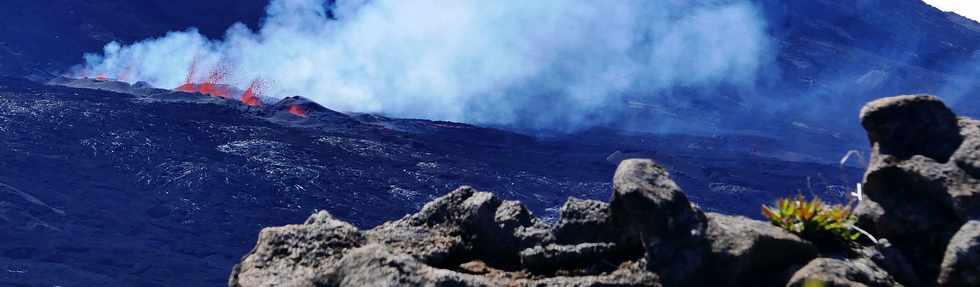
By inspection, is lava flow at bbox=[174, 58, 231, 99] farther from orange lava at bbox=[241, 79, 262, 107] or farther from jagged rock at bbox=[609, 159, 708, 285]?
jagged rock at bbox=[609, 159, 708, 285]

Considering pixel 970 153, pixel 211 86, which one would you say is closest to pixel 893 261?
pixel 970 153

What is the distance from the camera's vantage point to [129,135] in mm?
42500

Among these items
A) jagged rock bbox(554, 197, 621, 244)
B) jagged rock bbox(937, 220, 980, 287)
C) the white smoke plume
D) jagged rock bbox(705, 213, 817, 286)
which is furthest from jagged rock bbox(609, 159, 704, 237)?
the white smoke plume

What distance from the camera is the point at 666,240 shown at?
4.96 m

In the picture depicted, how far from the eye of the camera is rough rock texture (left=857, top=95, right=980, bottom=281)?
5324 mm

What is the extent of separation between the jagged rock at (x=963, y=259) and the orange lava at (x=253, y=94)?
48.6 meters

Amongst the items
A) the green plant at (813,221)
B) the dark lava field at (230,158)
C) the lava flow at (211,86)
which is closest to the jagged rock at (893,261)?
the green plant at (813,221)

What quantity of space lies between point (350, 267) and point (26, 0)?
2714 inches

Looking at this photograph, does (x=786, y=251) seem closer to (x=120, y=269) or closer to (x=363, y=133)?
(x=120, y=269)

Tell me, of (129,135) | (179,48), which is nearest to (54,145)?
(129,135)

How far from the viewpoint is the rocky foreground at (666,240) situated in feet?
16.2

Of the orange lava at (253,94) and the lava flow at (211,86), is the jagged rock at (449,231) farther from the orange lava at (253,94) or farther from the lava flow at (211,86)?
the lava flow at (211,86)

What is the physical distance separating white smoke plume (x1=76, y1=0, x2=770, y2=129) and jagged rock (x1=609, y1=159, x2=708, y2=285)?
57632 millimetres

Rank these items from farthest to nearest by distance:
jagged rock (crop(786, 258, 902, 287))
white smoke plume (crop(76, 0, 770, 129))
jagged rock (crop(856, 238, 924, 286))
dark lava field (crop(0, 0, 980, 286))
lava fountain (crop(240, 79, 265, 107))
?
1. white smoke plume (crop(76, 0, 770, 129))
2. lava fountain (crop(240, 79, 265, 107))
3. dark lava field (crop(0, 0, 980, 286))
4. jagged rock (crop(856, 238, 924, 286))
5. jagged rock (crop(786, 258, 902, 287))
